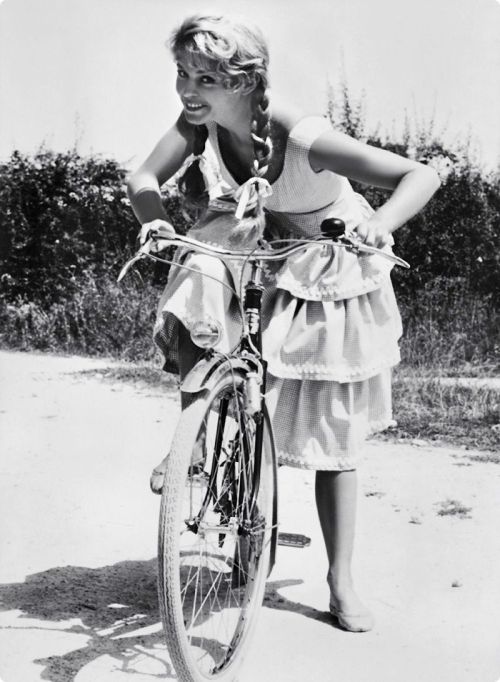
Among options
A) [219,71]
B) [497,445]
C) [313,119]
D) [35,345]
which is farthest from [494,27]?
[35,345]

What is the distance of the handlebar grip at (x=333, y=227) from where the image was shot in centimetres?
206

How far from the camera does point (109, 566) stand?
2.97m

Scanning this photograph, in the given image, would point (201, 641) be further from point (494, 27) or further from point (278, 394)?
point (494, 27)

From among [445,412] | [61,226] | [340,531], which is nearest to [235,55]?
[340,531]

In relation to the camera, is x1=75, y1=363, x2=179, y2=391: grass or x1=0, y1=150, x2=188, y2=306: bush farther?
x1=0, y1=150, x2=188, y2=306: bush

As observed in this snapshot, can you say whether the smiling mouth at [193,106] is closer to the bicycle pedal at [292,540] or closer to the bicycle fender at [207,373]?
the bicycle fender at [207,373]

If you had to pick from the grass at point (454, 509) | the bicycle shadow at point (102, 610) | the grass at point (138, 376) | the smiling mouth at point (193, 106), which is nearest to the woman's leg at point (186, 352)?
the smiling mouth at point (193, 106)

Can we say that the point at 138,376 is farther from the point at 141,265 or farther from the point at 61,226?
the point at 61,226

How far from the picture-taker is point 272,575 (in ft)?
9.71

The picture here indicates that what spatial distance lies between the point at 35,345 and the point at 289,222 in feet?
10.4

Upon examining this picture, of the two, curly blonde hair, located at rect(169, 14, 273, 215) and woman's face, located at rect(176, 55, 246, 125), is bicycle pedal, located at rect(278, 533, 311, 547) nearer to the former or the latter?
curly blonde hair, located at rect(169, 14, 273, 215)

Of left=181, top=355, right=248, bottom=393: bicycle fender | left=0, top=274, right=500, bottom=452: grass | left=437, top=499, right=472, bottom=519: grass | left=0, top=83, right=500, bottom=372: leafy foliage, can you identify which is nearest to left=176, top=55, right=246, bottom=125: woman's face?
left=181, top=355, right=248, bottom=393: bicycle fender

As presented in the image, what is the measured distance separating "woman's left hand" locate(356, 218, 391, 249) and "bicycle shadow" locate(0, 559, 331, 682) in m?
1.13

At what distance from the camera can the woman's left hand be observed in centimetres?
211
